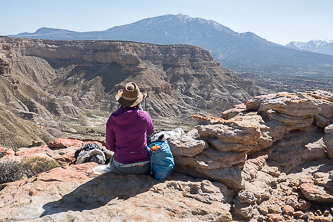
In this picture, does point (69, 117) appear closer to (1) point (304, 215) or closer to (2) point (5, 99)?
(2) point (5, 99)

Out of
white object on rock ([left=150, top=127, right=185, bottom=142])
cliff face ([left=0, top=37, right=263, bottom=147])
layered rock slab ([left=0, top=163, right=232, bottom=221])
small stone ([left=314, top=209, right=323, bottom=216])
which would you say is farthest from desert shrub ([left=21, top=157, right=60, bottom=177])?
cliff face ([left=0, top=37, right=263, bottom=147])

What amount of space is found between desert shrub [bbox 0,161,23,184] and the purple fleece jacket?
→ 11.6ft

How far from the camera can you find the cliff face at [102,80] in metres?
75.9

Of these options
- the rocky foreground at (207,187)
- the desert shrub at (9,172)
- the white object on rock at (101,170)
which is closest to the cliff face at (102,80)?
the desert shrub at (9,172)

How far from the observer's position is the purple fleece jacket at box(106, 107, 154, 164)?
6086mm

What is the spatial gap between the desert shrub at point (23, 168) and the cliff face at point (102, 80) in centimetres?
6034

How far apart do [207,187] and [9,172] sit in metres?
5.67

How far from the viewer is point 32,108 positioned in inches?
2704

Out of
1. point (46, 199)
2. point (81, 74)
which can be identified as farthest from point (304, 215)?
point (81, 74)

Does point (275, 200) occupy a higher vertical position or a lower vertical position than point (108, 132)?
lower

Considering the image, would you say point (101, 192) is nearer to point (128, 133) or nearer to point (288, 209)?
point (128, 133)

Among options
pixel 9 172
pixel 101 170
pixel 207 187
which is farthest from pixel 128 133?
pixel 9 172

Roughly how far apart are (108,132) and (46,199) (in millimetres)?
1913

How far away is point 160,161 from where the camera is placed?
21.2 feet
